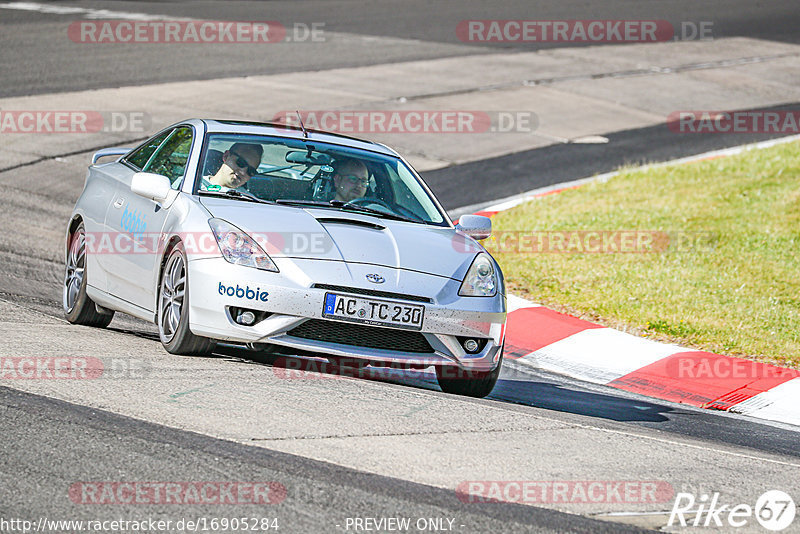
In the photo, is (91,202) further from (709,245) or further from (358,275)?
(709,245)

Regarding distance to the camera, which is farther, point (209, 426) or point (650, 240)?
point (650, 240)

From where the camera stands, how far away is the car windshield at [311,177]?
757 cm

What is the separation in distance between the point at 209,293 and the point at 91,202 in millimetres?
2202

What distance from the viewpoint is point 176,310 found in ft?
22.9

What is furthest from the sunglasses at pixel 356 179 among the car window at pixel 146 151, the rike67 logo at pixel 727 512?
the rike67 logo at pixel 727 512

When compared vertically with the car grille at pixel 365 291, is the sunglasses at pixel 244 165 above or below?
above

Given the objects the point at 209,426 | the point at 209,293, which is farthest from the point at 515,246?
the point at 209,426

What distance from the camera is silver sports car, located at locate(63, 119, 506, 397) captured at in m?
6.62

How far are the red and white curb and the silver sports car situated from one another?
1.54 metres

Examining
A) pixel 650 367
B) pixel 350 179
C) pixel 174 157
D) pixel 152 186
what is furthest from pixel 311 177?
pixel 650 367

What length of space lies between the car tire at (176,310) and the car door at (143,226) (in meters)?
0.18

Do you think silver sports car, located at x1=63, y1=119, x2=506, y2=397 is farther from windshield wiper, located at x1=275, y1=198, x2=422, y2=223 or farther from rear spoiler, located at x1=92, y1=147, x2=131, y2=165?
rear spoiler, located at x1=92, y1=147, x2=131, y2=165

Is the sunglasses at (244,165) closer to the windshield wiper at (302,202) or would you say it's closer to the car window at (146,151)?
the windshield wiper at (302,202)

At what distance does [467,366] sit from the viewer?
23.1 ft
